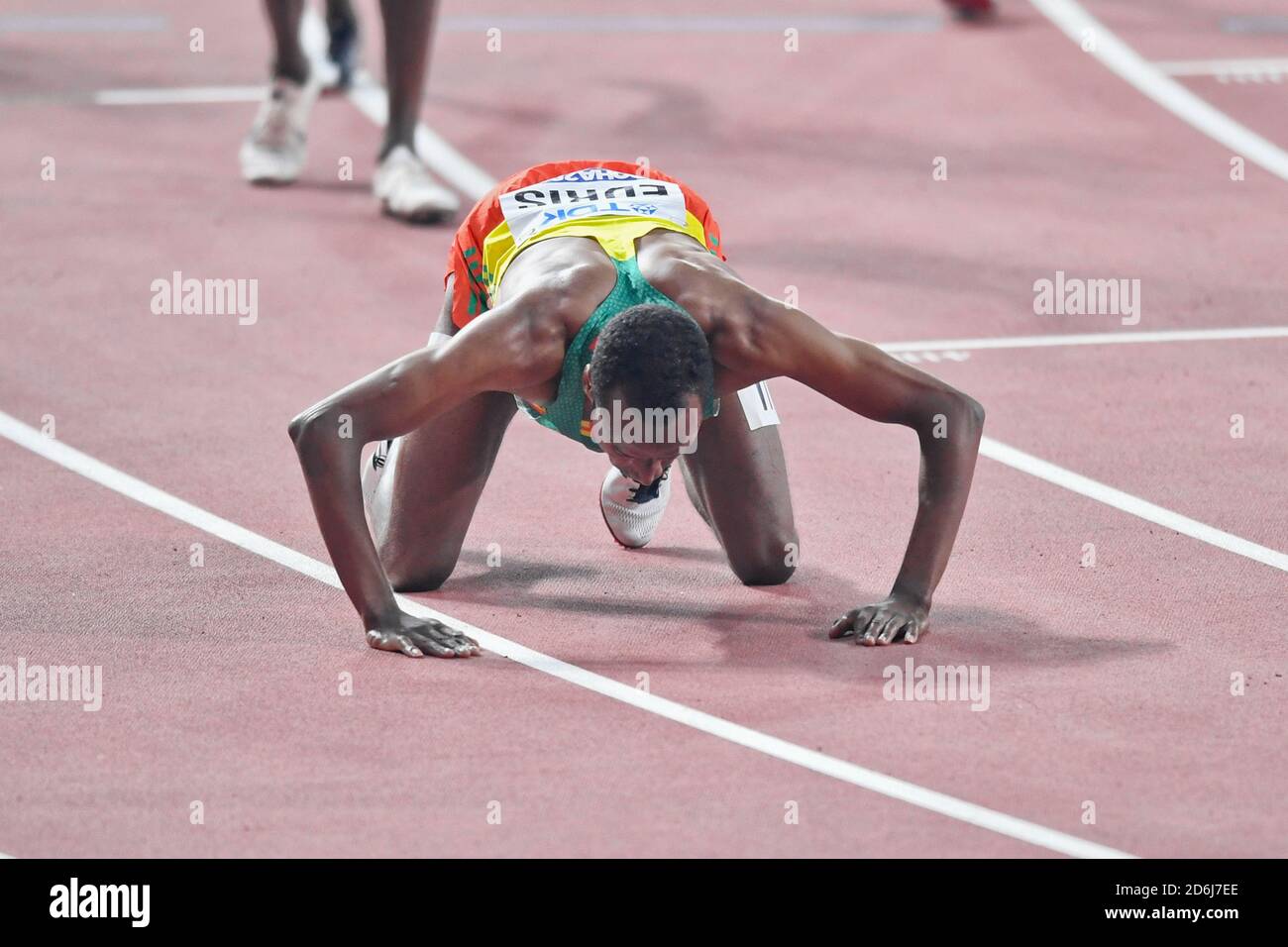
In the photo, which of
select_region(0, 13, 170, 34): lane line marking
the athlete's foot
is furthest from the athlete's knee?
select_region(0, 13, 170, 34): lane line marking

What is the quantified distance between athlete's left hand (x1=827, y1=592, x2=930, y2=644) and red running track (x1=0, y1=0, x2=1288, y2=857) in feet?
0.18

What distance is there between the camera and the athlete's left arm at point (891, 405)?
4629mm

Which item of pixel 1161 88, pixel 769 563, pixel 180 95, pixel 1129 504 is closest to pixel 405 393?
pixel 769 563

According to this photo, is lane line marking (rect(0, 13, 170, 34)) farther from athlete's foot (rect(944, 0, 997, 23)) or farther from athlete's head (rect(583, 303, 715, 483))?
athlete's head (rect(583, 303, 715, 483))

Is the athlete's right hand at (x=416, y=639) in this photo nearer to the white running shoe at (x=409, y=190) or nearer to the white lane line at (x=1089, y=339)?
the white lane line at (x=1089, y=339)

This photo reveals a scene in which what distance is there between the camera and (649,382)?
430 cm

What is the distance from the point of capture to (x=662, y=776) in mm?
4203

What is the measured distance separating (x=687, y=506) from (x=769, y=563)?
2.81ft

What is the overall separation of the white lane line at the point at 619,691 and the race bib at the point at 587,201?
112cm

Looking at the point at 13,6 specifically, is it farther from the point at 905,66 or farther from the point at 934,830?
the point at 934,830

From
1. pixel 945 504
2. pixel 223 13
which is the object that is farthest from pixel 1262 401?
pixel 223 13

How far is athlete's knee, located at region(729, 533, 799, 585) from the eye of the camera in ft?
17.5

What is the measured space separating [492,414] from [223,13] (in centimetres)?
829

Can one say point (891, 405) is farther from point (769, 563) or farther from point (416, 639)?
point (416, 639)
